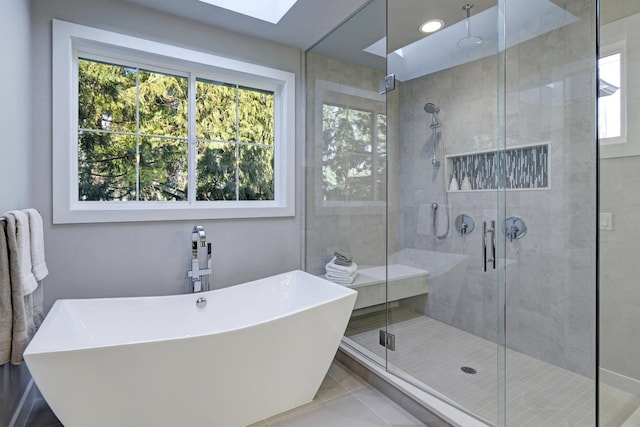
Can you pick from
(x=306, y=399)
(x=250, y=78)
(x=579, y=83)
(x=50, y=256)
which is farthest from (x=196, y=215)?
(x=579, y=83)

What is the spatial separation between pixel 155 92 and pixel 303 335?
200 centimetres

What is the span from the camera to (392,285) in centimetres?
240

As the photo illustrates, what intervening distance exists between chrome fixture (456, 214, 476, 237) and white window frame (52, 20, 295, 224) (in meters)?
1.35

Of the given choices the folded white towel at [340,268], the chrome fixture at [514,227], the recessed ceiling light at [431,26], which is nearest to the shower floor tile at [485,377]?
the folded white towel at [340,268]

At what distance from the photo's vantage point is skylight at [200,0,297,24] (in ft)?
6.98

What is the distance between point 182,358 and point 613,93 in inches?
105

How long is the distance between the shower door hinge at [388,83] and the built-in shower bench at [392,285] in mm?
1358

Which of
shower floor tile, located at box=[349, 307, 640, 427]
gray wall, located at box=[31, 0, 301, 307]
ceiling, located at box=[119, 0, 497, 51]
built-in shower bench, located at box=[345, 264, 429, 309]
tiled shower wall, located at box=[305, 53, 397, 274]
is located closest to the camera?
shower floor tile, located at box=[349, 307, 640, 427]

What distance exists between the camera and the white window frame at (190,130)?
1906mm

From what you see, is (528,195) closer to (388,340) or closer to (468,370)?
(468,370)

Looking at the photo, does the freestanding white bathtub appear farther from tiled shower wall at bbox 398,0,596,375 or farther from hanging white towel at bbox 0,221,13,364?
tiled shower wall at bbox 398,0,596,375

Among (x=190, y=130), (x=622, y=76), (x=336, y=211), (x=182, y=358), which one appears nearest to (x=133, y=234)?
(x=190, y=130)

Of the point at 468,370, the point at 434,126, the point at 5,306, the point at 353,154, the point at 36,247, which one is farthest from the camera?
the point at 353,154

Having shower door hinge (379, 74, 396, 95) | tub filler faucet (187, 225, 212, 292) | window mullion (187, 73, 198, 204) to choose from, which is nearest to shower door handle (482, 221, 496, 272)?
shower door hinge (379, 74, 396, 95)
